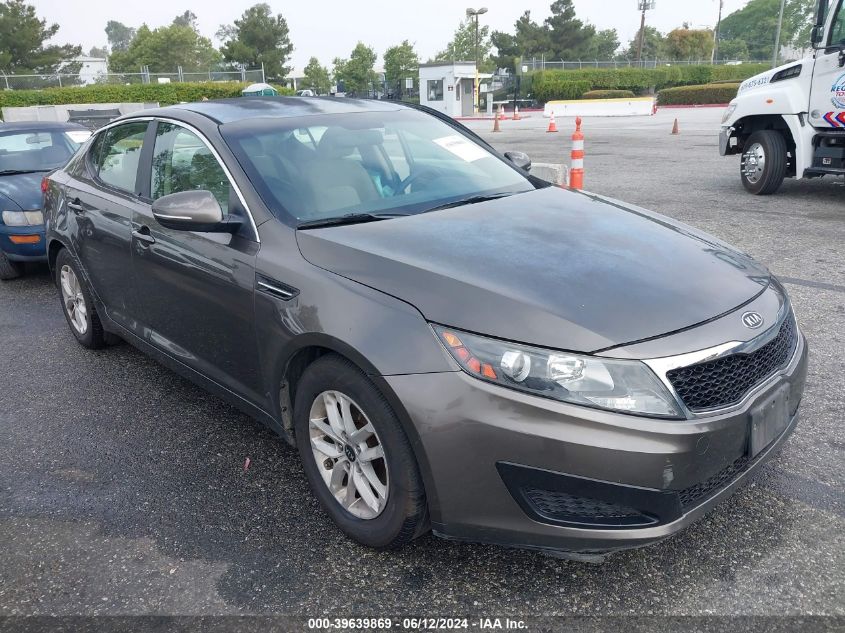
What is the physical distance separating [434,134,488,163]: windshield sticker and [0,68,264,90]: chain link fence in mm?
38763

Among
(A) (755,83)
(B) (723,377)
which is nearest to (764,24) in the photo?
(A) (755,83)

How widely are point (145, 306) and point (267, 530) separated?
1.59 m

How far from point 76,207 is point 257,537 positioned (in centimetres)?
274

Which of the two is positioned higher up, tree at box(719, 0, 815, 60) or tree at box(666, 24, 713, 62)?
tree at box(719, 0, 815, 60)

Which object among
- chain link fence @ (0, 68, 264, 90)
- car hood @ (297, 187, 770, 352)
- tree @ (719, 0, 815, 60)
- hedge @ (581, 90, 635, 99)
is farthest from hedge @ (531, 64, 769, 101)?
tree @ (719, 0, 815, 60)

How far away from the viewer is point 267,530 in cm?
281

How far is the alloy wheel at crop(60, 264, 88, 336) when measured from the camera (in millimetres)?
4781

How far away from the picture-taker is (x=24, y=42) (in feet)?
192

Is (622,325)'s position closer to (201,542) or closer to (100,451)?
(201,542)

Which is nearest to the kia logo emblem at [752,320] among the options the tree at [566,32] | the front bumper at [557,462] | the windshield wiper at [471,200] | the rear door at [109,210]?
the front bumper at [557,462]

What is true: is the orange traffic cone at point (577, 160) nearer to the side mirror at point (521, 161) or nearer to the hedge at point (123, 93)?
the side mirror at point (521, 161)

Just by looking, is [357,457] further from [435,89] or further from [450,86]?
[435,89]

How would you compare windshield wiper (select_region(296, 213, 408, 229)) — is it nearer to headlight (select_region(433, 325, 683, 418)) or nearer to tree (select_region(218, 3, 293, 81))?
headlight (select_region(433, 325, 683, 418))

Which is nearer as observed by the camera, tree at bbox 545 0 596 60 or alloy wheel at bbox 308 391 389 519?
alloy wheel at bbox 308 391 389 519
